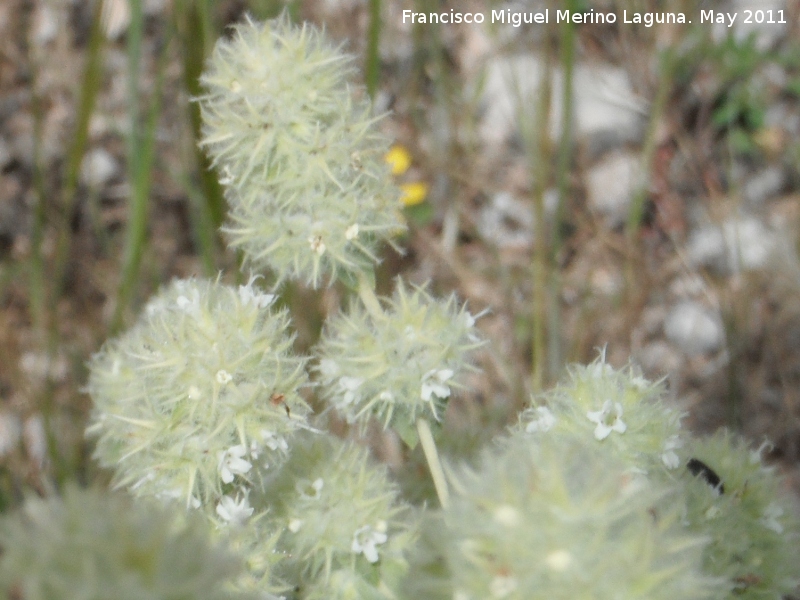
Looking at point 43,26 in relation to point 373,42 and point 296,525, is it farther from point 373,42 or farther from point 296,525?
point 296,525

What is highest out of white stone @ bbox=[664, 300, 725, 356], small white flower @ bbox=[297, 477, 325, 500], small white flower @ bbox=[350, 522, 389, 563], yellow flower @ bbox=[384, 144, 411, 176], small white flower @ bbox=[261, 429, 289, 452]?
yellow flower @ bbox=[384, 144, 411, 176]

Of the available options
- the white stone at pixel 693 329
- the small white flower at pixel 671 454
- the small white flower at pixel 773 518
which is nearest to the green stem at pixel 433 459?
the small white flower at pixel 671 454

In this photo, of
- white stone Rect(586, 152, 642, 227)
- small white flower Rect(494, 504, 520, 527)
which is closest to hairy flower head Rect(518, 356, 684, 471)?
small white flower Rect(494, 504, 520, 527)

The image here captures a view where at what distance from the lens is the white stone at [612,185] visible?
392cm

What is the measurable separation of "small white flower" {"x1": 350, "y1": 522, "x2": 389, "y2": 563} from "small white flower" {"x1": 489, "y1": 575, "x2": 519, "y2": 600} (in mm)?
598

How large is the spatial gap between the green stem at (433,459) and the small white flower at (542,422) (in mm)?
146

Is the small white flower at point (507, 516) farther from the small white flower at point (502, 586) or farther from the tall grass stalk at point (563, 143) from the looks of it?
the tall grass stalk at point (563, 143)

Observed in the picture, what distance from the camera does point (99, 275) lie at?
12.5 feet

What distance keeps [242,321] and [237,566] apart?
66 cm

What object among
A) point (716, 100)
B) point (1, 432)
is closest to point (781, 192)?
point (716, 100)

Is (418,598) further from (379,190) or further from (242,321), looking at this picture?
(379,190)

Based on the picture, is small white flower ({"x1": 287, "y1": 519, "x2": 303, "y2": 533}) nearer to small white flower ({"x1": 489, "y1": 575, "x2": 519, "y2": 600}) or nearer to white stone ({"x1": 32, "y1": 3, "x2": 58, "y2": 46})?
small white flower ({"x1": 489, "y1": 575, "x2": 519, "y2": 600})

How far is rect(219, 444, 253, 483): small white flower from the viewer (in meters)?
1.32

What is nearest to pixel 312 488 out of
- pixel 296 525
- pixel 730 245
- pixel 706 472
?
pixel 296 525
